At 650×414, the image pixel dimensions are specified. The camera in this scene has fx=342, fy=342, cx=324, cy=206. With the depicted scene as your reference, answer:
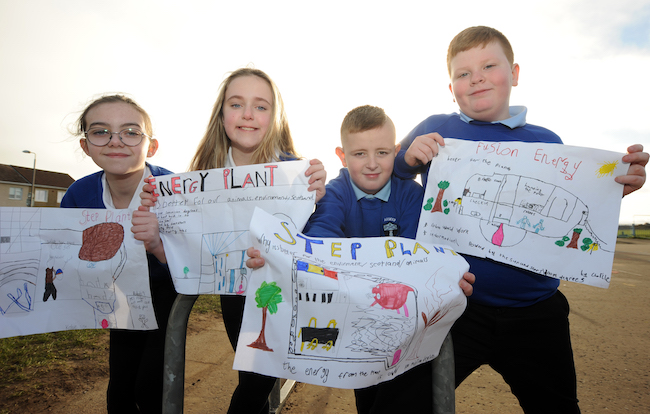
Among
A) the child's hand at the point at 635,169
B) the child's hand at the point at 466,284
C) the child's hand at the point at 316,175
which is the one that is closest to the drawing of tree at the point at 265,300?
the child's hand at the point at 316,175

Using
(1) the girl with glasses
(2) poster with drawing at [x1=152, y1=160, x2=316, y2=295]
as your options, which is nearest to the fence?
(2) poster with drawing at [x1=152, y1=160, x2=316, y2=295]

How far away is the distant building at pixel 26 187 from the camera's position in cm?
3381

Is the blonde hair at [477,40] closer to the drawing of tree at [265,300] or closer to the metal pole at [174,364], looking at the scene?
the drawing of tree at [265,300]

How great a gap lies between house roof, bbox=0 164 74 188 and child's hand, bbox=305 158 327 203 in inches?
1770

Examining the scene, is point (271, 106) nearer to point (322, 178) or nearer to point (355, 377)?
point (322, 178)

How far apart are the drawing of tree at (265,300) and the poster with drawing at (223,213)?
1.31ft

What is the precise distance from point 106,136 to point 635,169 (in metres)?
2.50

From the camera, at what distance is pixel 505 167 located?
1.53 meters

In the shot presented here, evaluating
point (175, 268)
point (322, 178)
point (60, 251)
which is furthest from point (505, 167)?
point (60, 251)

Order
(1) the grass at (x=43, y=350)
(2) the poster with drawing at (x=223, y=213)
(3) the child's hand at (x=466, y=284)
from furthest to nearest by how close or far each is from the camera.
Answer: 1. (1) the grass at (x=43, y=350)
2. (2) the poster with drawing at (x=223, y=213)
3. (3) the child's hand at (x=466, y=284)

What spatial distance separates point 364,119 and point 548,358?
4.75 feet

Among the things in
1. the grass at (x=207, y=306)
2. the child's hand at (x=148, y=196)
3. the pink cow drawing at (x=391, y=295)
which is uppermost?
the child's hand at (x=148, y=196)

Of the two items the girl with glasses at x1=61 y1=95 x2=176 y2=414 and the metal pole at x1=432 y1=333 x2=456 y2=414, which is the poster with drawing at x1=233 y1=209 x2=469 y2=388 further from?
the girl with glasses at x1=61 y1=95 x2=176 y2=414

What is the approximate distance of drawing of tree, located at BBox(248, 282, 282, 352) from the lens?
1.14m
